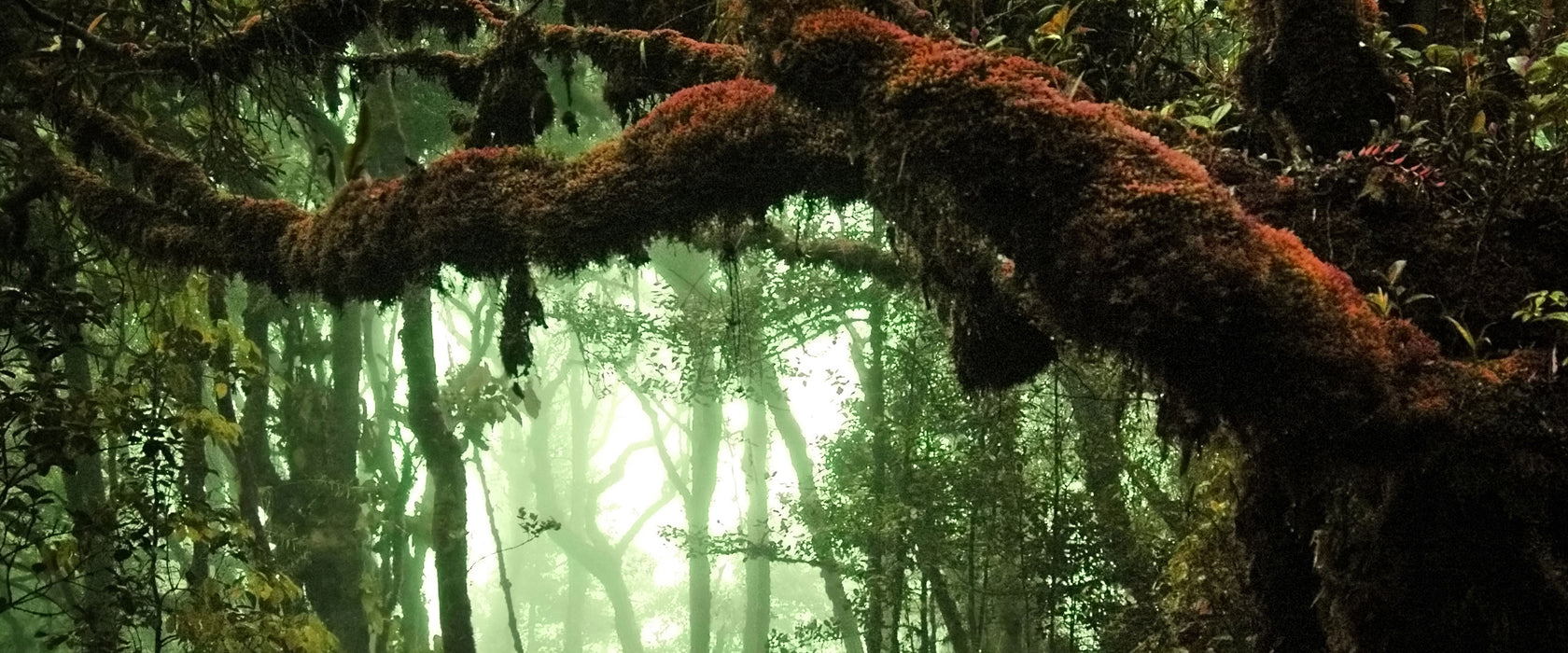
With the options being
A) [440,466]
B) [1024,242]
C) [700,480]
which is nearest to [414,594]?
[440,466]

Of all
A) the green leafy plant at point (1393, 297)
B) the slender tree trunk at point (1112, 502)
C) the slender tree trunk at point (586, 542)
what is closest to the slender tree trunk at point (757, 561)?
the slender tree trunk at point (586, 542)

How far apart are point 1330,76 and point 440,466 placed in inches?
235

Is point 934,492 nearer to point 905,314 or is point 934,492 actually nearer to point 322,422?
point 905,314

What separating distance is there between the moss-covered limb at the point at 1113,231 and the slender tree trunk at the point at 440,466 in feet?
16.3

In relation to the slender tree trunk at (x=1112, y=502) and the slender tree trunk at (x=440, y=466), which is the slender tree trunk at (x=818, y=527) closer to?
the slender tree trunk at (x=1112, y=502)

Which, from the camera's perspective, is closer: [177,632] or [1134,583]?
[177,632]

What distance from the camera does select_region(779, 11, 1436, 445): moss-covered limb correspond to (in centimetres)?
229

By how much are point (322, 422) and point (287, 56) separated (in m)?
5.95

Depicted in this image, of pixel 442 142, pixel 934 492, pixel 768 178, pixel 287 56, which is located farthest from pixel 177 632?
pixel 442 142

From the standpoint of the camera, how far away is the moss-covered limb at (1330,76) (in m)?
3.20

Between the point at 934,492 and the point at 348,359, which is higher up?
the point at 348,359

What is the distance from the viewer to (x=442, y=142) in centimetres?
1077

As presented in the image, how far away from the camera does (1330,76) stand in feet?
10.5

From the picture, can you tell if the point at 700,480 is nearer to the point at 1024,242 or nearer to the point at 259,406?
the point at 259,406
